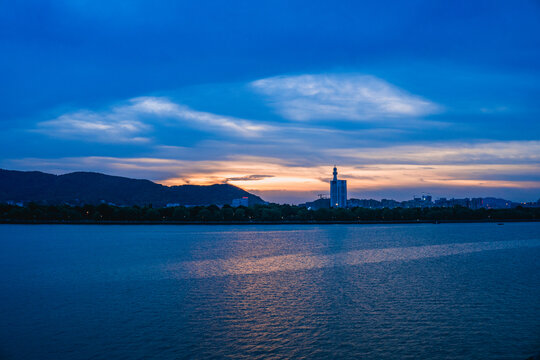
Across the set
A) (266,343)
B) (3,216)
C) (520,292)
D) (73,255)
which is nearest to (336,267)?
(520,292)

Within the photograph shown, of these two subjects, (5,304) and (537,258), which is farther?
(537,258)

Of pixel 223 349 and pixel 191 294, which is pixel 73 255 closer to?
pixel 191 294

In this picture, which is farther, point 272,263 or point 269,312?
point 272,263

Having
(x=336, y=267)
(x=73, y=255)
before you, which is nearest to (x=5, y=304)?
(x=336, y=267)

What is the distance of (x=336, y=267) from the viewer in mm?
47250

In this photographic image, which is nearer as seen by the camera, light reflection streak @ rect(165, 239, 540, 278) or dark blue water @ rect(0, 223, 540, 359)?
dark blue water @ rect(0, 223, 540, 359)

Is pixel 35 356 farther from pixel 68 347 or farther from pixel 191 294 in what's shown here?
pixel 191 294

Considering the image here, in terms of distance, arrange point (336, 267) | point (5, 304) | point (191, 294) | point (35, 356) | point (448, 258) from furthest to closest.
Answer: point (448, 258), point (336, 267), point (191, 294), point (5, 304), point (35, 356)

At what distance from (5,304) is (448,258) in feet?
167

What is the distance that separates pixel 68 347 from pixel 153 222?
18105 cm

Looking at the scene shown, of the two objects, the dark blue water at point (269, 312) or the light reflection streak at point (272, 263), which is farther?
the light reflection streak at point (272, 263)

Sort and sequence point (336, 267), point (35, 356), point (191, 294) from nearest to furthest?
point (35, 356), point (191, 294), point (336, 267)

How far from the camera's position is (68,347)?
1903 centimetres

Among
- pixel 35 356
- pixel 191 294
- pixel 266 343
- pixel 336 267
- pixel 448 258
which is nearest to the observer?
pixel 35 356
